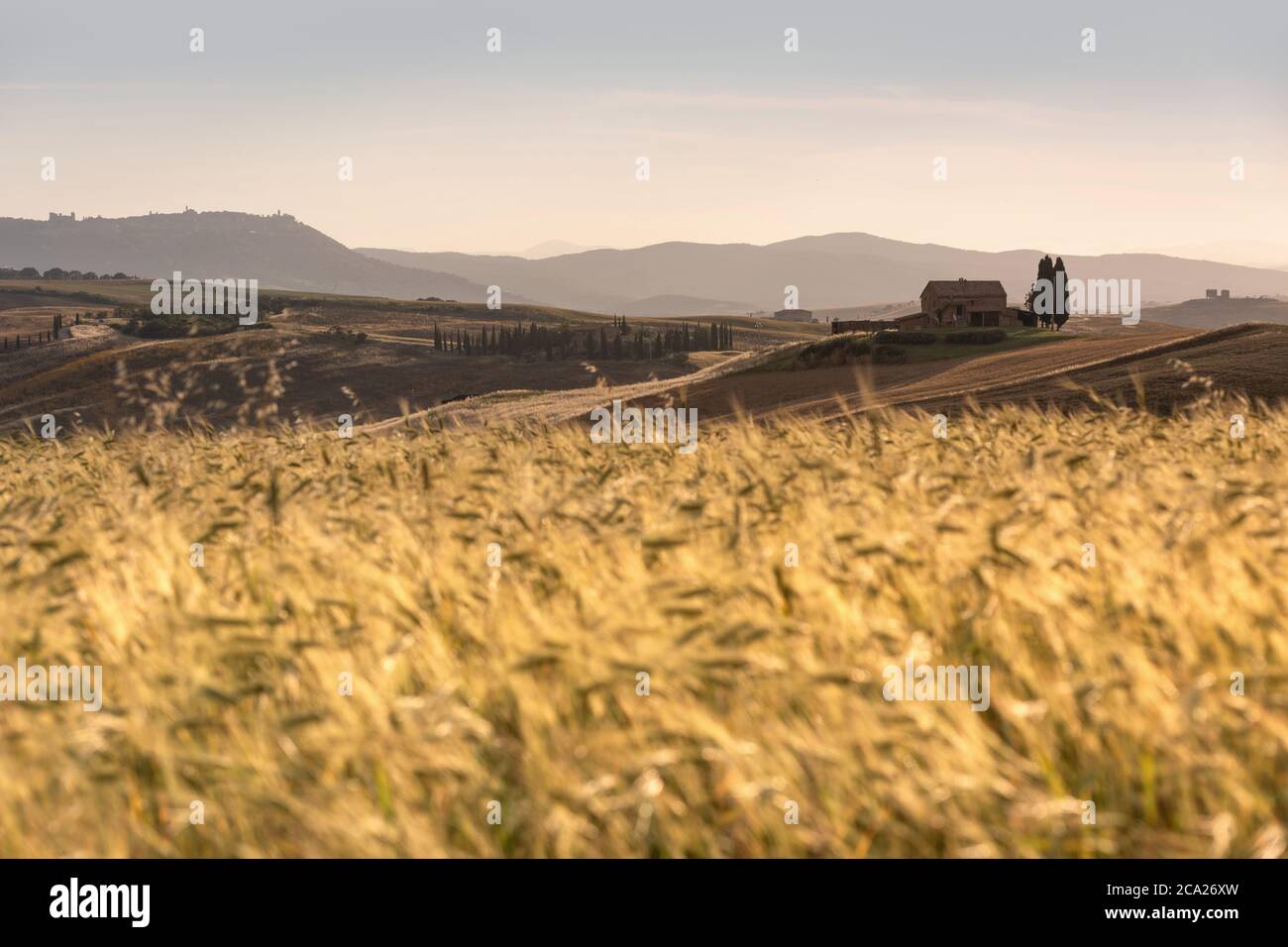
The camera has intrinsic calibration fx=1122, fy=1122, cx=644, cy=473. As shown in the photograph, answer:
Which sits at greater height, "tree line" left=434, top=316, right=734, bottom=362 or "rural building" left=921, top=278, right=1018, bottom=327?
"rural building" left=921, top=278, right=1018, bottom=327

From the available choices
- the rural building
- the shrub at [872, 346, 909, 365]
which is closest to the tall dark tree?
the rural building

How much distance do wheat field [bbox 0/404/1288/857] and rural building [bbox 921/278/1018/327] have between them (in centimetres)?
8946

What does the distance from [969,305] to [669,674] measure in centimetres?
9446

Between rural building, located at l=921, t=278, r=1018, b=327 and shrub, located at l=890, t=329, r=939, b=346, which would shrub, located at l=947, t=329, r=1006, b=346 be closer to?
shrub, located at l=890, t=329, r=939, b=346

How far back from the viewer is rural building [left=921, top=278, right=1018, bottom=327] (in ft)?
305

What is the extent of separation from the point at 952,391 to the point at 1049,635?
31694mm

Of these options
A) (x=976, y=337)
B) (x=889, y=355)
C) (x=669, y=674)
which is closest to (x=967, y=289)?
(x=976, y=337)

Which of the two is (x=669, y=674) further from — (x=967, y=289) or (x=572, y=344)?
(x=572, y=344)

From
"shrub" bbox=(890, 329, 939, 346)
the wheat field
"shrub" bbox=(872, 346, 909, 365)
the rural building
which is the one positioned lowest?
the wheat field

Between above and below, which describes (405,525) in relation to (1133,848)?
above

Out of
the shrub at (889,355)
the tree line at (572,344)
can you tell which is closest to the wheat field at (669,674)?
the shrub at (889,355)

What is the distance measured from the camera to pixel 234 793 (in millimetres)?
4238

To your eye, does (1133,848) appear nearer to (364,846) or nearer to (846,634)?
(846,634)
